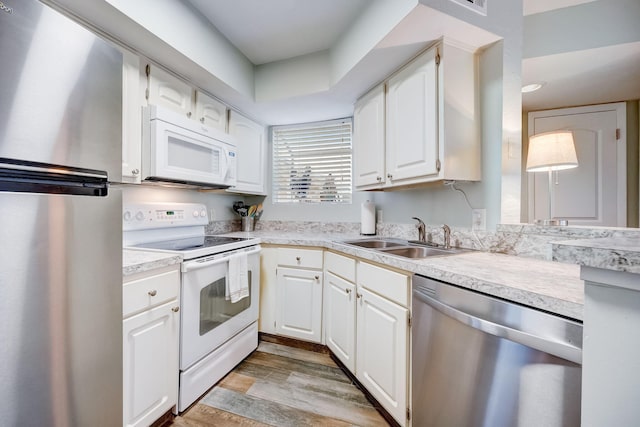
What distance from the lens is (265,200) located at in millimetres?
3008

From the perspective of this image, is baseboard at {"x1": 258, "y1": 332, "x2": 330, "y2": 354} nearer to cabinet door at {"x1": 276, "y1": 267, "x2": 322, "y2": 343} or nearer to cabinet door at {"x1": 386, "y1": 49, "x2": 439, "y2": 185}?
cabinet door at {"x1": 276, "y1": 267, "x2": 322, "y2": 343}

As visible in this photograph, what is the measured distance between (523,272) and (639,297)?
26.5 inches

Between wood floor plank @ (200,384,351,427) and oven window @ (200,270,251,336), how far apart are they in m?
0.41

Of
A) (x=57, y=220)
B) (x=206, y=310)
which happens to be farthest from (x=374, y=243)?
(x=57, y=220)

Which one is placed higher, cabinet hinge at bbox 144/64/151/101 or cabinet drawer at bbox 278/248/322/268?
cabinet hinge at bbox 144/64/151/101

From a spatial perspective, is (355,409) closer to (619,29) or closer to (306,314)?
(306,314)

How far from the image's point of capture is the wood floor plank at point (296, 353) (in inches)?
78.9

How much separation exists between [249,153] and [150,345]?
1827 millimetres

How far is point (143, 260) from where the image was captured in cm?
124

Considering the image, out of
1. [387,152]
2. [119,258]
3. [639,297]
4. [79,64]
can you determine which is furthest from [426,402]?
[79,64]

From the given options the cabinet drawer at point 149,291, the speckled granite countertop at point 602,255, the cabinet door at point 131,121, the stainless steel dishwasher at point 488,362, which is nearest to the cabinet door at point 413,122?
the stainless steel dishwasher at point 488,362

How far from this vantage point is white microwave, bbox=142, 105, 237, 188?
1.57 m

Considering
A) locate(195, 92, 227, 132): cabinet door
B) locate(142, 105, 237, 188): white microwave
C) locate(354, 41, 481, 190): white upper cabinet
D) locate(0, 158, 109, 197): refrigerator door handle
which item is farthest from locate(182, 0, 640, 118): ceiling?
locate(0, 158, 109, 197): refrigerator door handle

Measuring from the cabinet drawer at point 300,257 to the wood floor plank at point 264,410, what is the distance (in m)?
0.91
